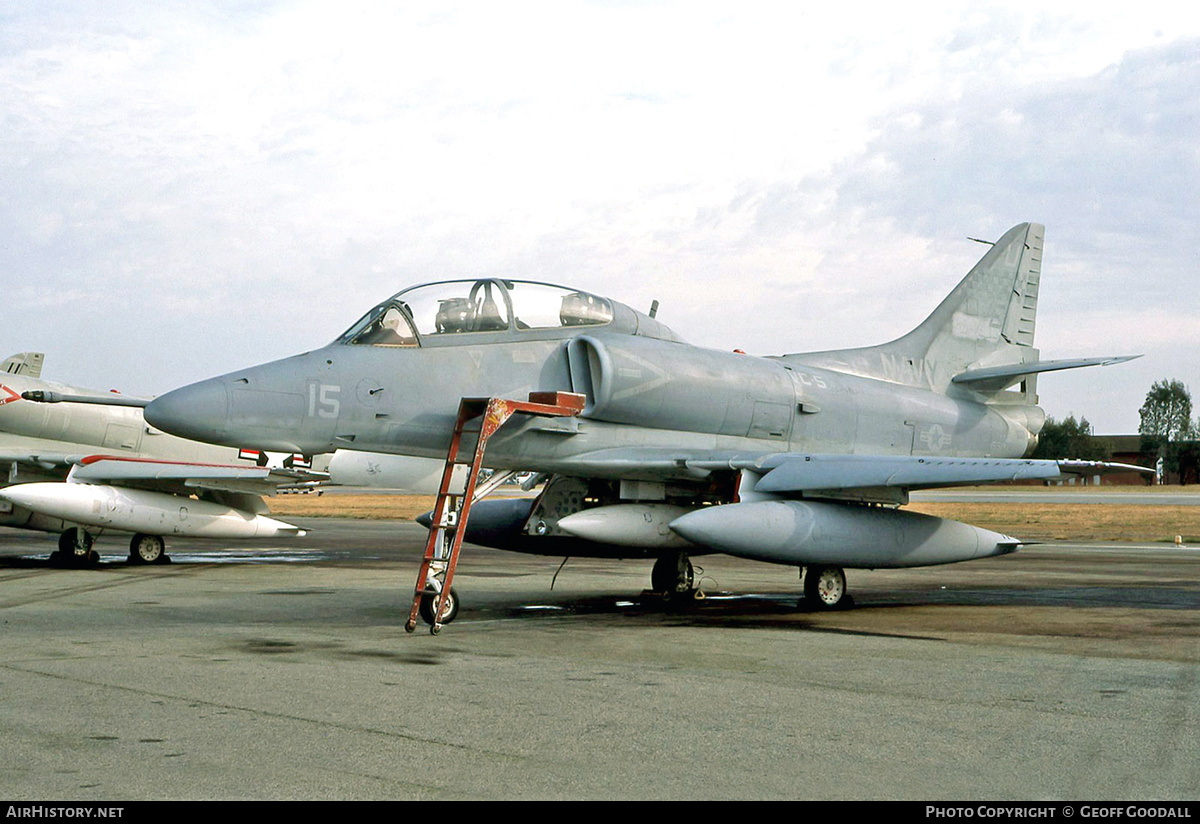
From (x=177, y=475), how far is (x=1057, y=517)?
31765mm

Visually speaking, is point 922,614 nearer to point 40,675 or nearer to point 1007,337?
point 1007,337

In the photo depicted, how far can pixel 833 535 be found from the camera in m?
11.0

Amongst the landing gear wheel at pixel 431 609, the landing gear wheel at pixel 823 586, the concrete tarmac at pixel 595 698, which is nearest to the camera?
the concrete tarmac at pixel 595 698

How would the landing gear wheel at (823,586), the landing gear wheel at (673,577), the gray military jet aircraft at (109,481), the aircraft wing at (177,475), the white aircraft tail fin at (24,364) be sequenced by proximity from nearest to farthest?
the landing gear wheel at (823,586), the landing gear wheel at (673,577), the gray military jet aircraft at (109,481), the aircraft wing at (177,475), the white aircraft tail fin at (24,364)

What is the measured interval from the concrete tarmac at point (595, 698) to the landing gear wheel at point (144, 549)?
17.2 feet

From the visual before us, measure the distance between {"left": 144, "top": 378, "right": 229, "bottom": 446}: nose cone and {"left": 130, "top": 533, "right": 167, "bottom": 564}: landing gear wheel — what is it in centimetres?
1006

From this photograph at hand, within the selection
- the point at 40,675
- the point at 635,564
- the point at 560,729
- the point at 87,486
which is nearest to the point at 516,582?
the point at 635,564

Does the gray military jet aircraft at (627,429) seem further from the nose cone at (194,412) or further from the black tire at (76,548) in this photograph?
the black tire at (76,548)

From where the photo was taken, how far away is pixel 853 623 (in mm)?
10883

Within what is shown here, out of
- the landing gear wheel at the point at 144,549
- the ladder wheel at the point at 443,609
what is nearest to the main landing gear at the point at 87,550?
the landing gear wheel at the point at 144,549

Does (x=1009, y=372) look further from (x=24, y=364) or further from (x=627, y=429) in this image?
(x=24, y=364)

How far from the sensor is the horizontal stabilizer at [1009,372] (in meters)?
13.5

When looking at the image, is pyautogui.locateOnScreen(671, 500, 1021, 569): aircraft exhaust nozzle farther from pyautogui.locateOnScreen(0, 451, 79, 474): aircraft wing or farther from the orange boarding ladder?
pyautogui.locateOnScreen(0, 451, 79, 474): aircraft wing

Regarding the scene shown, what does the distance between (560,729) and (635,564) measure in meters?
15.0
